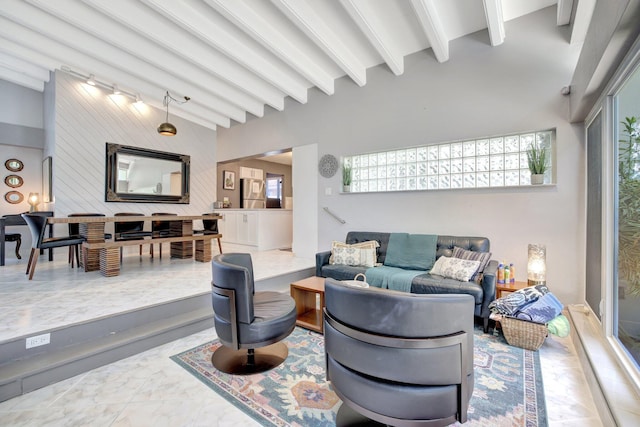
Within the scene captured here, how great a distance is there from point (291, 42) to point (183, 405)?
13.5 ft

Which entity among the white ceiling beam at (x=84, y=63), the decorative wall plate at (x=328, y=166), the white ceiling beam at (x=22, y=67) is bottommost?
the decorative wall plate at (x=328, y=166)

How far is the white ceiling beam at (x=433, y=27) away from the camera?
2814mm

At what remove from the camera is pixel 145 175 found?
595cm

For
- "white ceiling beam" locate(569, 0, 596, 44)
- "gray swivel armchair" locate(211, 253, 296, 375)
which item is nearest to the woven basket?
"gray swivel armchair" locate(211, 253, 296, 375)

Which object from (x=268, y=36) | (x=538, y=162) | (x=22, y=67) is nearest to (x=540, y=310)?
(x=538, y=162)

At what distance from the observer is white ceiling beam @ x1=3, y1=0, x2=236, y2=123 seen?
10.9 feet

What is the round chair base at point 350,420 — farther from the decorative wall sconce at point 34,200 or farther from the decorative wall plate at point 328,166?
the decorative wall sconce at point 34,200

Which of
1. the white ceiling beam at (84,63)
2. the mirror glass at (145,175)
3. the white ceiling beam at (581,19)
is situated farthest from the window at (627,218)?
the mirror glass at (145,175)

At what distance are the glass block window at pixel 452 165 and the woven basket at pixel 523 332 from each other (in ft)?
5.45

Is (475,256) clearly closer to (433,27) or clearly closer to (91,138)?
(433,27)

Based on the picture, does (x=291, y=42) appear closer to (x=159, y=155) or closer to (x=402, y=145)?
(x=402, y=145)

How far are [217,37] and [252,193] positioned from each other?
5.38 meters

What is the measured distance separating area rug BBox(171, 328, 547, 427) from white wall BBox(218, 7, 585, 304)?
4.83ft

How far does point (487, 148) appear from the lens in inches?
135
